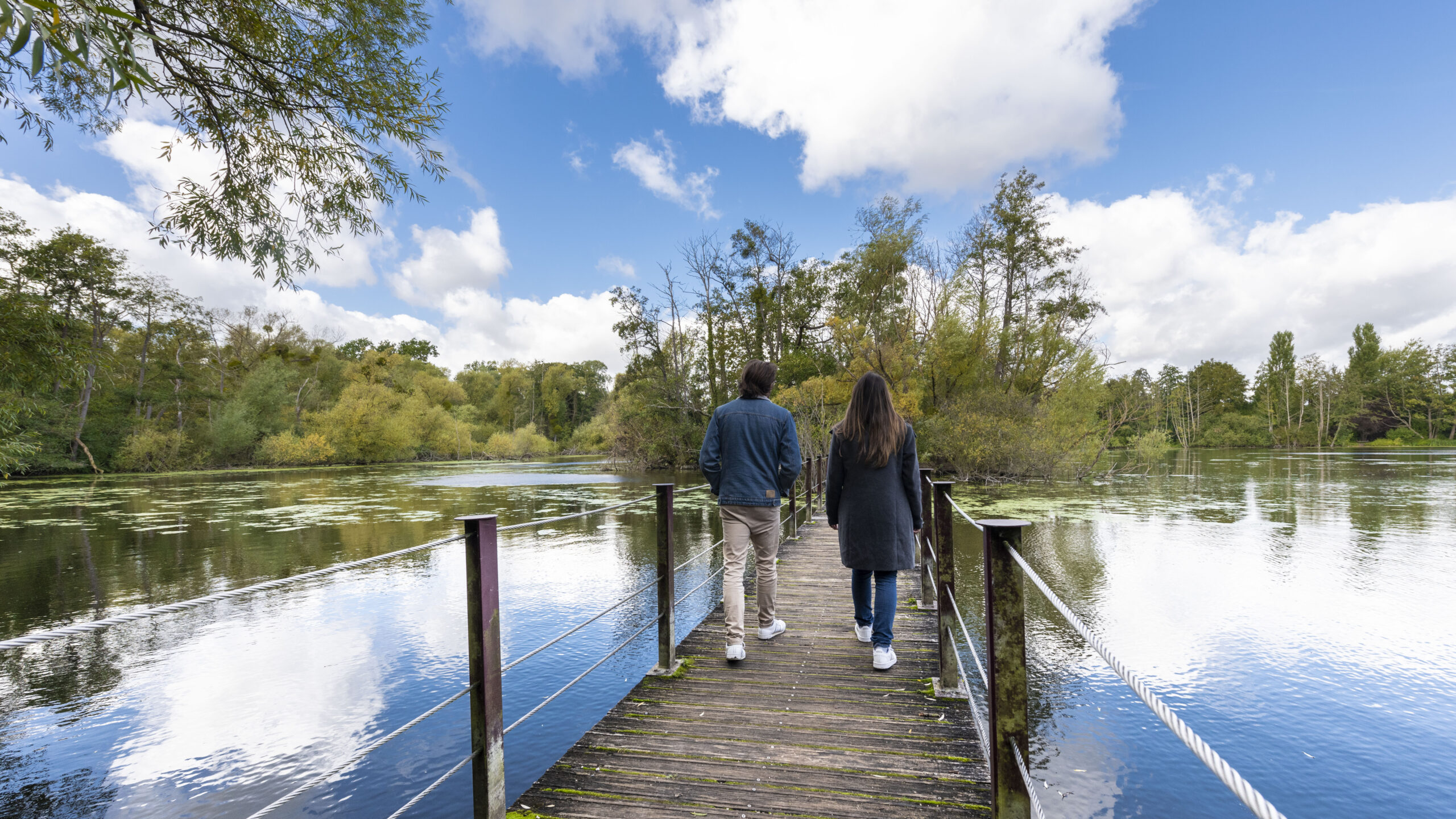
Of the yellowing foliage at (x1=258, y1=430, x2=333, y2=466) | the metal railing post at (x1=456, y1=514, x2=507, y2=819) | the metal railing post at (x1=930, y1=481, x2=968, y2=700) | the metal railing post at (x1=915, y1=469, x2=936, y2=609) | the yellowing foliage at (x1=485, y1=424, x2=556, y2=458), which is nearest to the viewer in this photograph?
the metal railing post at (x1=456, y1=514, x2=507, y2=819)

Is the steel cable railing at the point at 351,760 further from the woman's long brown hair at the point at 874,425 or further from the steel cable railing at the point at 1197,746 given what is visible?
the woman's long brown hair at the point at 874,425

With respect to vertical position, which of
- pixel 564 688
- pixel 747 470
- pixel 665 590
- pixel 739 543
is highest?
pixel 747 470

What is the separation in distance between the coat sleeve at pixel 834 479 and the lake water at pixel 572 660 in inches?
50.4

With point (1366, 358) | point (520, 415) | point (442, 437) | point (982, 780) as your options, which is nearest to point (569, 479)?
point (982, 780)

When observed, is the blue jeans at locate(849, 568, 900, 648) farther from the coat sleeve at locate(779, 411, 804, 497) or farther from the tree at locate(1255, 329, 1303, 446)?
the tree at locate(1255, 329, 1303, 446)

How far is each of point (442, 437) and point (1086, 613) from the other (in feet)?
170

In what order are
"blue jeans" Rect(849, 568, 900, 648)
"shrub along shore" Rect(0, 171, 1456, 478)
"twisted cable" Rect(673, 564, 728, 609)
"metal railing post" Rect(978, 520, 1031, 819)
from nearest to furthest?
"metal railing post" Rect(978, 520, 1031, 819) → "blue jeans" Rect(849, 568, 900, 648) → "twisted cable" Rect(673, 564, 728, 609) → "shrub along shore" Rect(0, 171, 1456, 478)

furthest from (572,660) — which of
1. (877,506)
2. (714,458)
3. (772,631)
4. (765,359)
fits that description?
(765,359)

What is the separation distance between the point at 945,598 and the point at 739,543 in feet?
3.57

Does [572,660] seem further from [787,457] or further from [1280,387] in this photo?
[1280,387]

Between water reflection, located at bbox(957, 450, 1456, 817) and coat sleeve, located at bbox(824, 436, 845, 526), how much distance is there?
208 cm

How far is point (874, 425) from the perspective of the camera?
A: 10.7 ft

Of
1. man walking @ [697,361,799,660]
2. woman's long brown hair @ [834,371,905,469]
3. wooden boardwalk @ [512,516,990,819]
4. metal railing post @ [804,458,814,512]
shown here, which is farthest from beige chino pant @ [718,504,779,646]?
metal railing post @ [804,458,814,512]

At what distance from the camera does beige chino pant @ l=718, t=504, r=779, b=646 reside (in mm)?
3473
